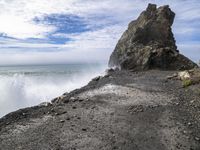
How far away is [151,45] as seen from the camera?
82.8ft

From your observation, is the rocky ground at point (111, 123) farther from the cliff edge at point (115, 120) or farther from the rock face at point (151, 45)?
the rock face at point (151, 45)

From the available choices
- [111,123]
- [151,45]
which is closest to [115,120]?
[111,123]

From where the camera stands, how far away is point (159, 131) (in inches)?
328

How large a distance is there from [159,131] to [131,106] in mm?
2332

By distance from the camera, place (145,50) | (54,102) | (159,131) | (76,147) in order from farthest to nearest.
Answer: (145,50) < (54,102) < (159,131) < (76,147)

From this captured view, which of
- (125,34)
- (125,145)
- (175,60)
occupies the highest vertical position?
(125,34)

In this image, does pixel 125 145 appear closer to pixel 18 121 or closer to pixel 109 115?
pixel 109 115

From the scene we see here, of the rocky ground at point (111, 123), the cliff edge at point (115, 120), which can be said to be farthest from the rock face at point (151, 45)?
the rocky ground at point (111, 123)

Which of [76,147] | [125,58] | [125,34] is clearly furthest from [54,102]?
[125,34]

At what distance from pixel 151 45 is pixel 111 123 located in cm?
1693

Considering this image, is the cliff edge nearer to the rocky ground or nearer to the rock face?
the rocky ground

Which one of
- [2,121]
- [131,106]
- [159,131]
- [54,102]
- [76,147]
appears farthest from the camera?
[54,102]

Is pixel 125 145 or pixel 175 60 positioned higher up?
pixel 175 60

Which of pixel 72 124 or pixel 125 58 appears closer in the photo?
pixel 72 124
